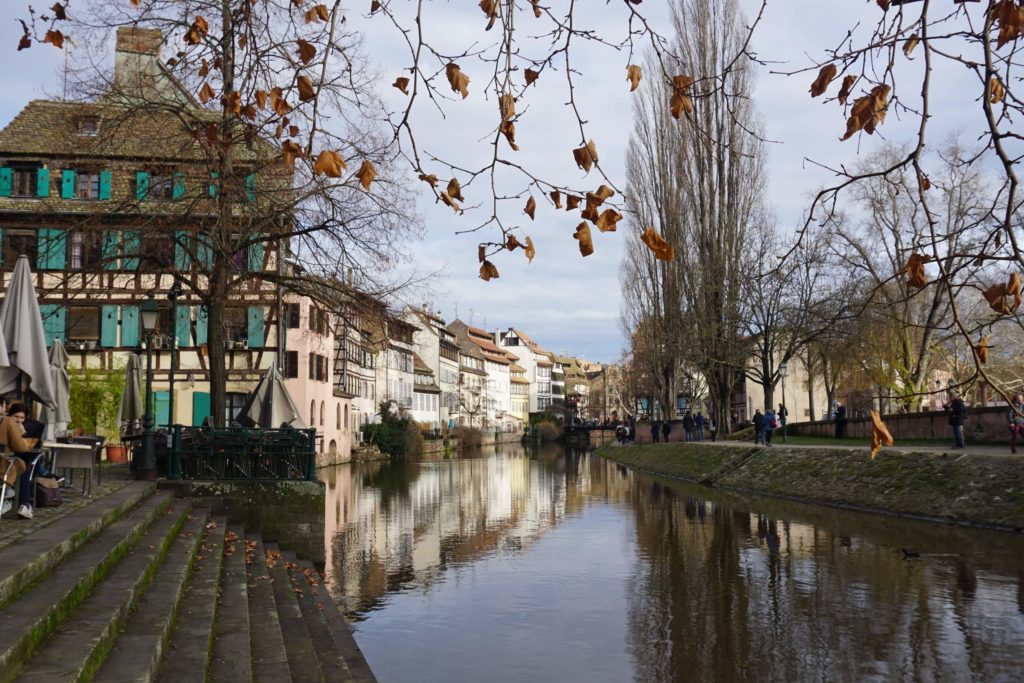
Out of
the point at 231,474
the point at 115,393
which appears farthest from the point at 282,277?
the point at 115,393

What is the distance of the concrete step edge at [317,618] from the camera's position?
795 cm

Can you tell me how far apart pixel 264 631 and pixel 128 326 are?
1220 inches

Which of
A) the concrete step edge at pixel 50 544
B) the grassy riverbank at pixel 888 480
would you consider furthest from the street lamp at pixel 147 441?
the grassy riverbank at pixel 888 480

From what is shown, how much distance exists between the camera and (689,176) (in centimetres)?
4394

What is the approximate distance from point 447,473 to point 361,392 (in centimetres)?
2088

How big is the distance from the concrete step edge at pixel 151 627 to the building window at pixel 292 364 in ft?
111

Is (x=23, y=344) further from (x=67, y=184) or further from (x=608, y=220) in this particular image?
(x=67, y=184)

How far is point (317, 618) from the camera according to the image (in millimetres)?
9906

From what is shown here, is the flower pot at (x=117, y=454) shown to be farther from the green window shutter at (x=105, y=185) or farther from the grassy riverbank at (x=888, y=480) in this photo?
the grassy riverbank at (x=888, y=480)

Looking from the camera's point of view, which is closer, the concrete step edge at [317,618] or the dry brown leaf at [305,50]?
the dry brown leaf at [305,50]

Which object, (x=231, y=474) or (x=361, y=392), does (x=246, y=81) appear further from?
(x=361, y=392)

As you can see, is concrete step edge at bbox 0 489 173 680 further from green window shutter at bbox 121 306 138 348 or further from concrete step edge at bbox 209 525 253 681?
green window shutter at bbox 121 306 138 348

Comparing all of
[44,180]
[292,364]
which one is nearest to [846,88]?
[44,180]

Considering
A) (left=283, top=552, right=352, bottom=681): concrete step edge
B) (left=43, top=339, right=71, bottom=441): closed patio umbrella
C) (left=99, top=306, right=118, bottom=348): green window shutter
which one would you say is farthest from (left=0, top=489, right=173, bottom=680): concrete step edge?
(left=99, top=306, right=118, bottom=348): green window shutter
